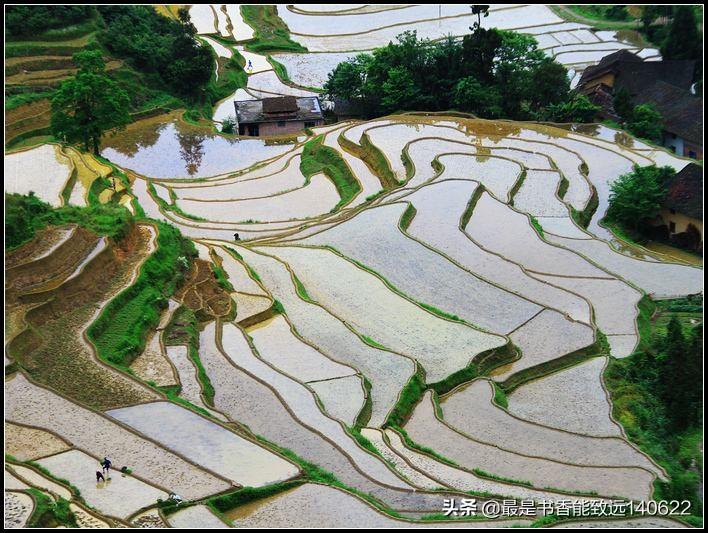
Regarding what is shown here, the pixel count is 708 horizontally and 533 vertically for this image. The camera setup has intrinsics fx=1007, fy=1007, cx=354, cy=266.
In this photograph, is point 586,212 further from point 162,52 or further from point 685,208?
point 162,52

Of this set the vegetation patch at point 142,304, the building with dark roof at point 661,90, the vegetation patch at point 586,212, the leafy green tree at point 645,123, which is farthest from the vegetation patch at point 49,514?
the leafy green tree at point 645,123

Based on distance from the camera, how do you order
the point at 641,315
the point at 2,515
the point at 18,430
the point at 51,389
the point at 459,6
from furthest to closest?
1. the point at 459,6
2. the point at 641,315
3. the point at 51,389
4. the point at 18,430
5. the point at 2,515

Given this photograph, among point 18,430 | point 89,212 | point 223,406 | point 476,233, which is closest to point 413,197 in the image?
point 476,233

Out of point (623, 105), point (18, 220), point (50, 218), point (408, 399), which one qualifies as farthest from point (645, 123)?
point (18, 220)

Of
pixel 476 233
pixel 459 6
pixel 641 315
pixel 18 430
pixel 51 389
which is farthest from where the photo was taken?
pixel 459 6

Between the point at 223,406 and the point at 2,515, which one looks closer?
the point at 2,515

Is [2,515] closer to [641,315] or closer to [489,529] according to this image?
[489,529]
